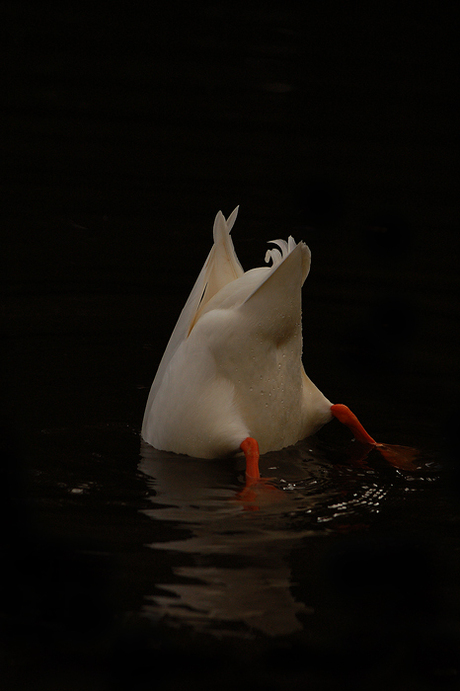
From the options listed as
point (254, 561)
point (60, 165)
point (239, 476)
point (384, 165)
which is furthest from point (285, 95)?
point (254, 561)

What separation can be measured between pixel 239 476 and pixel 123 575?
2.99 feet

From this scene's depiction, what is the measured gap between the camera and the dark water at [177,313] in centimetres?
285

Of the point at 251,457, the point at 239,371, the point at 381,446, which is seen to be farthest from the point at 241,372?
the point at 381,446

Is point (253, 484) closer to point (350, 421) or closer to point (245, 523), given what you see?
point (245, 523)

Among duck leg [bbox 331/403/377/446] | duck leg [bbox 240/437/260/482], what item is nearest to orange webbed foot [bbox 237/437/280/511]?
duck leg [bbox 240/437/260/482]

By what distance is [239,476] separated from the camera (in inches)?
152

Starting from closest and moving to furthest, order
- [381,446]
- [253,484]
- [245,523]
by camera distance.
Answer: [245,523] → [253,484] → [381,446]

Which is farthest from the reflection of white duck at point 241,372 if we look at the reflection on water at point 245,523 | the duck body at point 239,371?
the reflection on water at point 245,523

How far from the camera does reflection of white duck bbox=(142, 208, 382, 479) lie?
381cm

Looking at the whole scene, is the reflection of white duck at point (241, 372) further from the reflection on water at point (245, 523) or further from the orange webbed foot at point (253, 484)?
the reflection on water at point (245, 523)

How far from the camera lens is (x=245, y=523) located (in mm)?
3408

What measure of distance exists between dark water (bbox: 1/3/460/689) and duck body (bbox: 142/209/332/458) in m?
0.14

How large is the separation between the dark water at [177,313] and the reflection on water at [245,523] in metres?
0.01

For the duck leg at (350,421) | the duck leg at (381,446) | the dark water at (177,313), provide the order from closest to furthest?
the dark water at (177,313) < the duck leg at (381,446) < the duck leg at (350,421)
